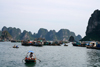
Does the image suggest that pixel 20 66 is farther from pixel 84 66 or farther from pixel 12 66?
pixel 84 66

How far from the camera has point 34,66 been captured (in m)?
38.2

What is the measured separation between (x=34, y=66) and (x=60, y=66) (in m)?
6.89

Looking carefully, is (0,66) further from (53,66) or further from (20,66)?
(53,66)

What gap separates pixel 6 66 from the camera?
37.9 meters

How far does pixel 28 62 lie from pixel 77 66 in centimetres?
1375

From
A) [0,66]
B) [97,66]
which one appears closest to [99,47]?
Result: [97,66]

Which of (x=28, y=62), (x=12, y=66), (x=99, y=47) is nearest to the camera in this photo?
(x=12, y=66)

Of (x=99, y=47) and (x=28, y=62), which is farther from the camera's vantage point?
(x=99, y=47)

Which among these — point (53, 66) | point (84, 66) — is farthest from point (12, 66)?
point (84, 66)

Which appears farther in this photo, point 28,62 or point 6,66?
point 28,62

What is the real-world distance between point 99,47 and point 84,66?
74.3 meters

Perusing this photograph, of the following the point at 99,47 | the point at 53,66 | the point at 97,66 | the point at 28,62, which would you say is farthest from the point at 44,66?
the point at 99,47

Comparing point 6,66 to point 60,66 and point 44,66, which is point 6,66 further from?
point 60,66

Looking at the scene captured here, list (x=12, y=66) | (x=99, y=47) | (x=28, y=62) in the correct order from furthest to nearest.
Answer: (x=99, y=47), (x=28, y=62), (x=12, y=66)
